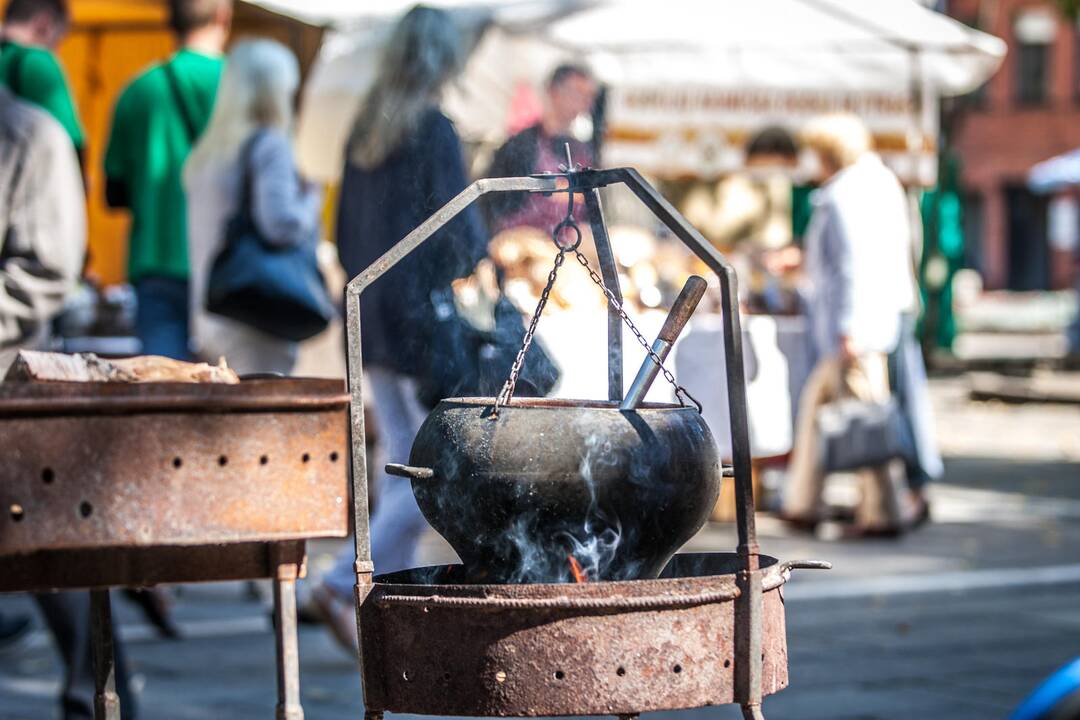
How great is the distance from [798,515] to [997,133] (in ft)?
142

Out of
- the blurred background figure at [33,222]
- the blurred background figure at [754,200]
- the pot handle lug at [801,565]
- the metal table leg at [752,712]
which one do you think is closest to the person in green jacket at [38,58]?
the blurred background figure at [33,222]

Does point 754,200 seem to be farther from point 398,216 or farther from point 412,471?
point 412,471

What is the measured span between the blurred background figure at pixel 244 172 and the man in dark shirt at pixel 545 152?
2.19 feet

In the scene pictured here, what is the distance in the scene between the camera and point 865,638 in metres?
6.26

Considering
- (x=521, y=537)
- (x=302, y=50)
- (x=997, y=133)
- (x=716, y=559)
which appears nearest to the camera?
(x=521, y=537)

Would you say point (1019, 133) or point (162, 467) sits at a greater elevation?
point (1019, 133)

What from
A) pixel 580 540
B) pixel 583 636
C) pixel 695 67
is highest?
pixel 695 67

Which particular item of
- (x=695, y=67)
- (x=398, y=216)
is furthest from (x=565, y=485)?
(x=695, y=67)

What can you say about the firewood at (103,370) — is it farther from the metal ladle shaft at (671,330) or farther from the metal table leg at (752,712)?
the metal table leg at (752,712)

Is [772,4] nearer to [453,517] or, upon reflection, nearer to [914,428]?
[914,428]

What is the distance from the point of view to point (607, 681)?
282 cm

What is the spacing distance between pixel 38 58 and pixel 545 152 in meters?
1.94

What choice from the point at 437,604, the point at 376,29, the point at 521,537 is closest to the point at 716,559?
the point at 521,537

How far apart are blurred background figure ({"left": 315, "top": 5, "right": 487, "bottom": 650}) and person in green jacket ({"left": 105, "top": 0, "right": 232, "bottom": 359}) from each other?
1096 mm
